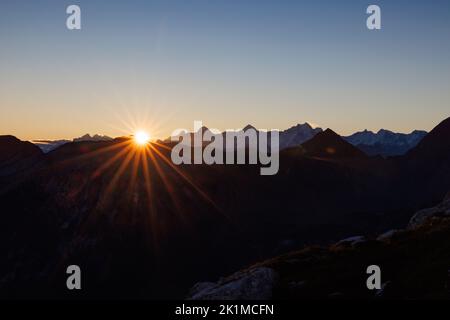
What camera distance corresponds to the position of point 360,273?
46.8m

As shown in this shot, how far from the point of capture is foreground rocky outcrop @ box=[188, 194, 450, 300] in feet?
136

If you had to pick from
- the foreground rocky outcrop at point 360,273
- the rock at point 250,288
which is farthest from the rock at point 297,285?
the rock at point 250,288

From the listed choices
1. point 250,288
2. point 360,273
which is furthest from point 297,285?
point 360,273

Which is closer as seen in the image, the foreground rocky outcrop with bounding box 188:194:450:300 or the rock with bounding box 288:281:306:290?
the foreground rocky outcrop with bounding box 188:194:450:300

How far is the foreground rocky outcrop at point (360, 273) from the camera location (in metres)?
41.3

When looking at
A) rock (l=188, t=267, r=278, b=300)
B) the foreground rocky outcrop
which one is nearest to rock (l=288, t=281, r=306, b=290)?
the foreground rocky outcrop

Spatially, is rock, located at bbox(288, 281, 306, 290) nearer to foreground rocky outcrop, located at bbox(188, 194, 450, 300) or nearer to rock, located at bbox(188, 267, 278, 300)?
foreground rocky outcrop, located at bbox(188, 194, 450, 300)

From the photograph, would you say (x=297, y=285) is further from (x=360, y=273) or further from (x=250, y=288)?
(x=360, y=273)

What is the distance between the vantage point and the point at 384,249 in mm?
53781

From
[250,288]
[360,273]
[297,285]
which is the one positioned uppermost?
[360,273]

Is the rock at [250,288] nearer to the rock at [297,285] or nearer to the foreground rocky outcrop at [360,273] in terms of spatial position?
the foreground rocky outcrop at [360,273]
